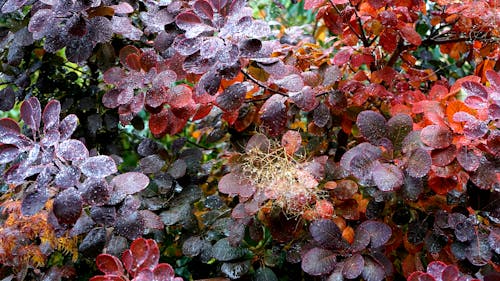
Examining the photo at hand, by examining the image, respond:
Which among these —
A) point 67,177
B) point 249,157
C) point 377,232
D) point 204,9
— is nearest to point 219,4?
point 204,9

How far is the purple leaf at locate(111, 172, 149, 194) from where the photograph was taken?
94 cm

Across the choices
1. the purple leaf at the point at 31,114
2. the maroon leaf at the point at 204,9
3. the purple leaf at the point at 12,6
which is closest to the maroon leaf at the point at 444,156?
the maroon leaf at the point at 204,9

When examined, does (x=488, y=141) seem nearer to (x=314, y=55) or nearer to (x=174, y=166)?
(x=314, y=55)

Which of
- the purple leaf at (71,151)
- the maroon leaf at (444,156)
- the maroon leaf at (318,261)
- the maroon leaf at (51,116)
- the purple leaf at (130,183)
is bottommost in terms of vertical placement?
the maroon leaf at (318,261)

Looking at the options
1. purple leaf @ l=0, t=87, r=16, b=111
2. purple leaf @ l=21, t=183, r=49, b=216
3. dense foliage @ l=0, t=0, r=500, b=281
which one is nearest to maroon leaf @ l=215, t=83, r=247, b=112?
dense foliage @ l=0, t=0, r=500, b=281

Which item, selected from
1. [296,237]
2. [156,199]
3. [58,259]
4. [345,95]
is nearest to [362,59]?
[345,95]

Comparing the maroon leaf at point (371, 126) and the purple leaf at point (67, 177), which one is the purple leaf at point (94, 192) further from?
the maroon leaf at point (371, 126)

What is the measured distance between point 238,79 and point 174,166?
0.24m

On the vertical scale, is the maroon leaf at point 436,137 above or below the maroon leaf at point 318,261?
above

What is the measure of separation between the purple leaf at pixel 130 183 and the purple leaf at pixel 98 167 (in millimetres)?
96

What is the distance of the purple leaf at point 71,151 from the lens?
0.85 metres

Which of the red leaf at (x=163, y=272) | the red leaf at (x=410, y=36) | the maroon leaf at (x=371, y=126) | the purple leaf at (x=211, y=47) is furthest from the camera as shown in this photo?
the red leaf at (x=410, y=36)

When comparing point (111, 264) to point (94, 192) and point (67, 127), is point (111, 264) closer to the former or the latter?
point (94, 192)

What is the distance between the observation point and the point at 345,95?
3.77ft
